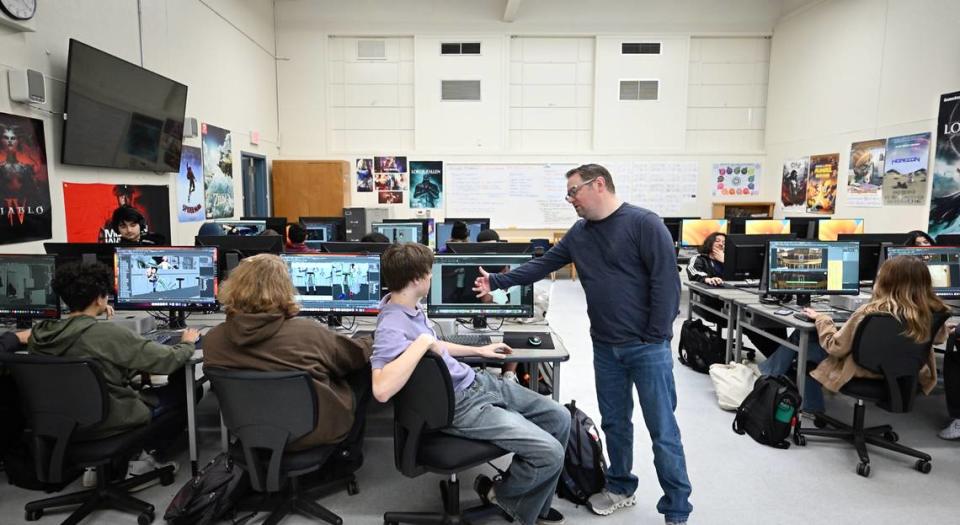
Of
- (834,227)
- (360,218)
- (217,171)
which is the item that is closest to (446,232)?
(360,218)

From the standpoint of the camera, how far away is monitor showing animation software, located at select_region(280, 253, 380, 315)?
3010 millimetres

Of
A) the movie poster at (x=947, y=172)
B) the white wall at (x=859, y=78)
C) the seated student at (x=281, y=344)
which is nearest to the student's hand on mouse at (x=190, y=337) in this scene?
the seated student at (x=281, y=344)

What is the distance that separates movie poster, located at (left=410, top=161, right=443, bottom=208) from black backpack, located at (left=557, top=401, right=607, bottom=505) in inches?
285

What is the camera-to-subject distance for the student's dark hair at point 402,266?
6.45 feet

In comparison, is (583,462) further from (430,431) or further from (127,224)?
(127,224)

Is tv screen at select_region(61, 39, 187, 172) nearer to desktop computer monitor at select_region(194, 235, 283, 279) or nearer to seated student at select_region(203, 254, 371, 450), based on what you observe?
desktop computer monitor at select_region(194, 235, 283, 279)

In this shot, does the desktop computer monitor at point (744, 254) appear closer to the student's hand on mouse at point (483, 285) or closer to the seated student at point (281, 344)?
the student's hand on mouse at point (483, 285)

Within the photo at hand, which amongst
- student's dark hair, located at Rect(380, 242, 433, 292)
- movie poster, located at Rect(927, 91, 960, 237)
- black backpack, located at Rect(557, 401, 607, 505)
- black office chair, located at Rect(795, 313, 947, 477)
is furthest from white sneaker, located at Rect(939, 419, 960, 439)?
movie poster, located at Rect(927, 91, 960, 237)

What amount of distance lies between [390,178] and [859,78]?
7.11 m

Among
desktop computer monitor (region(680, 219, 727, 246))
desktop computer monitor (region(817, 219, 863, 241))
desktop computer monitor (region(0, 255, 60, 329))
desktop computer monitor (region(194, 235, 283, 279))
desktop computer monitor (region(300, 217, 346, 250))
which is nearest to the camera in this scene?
desktop computer monitor (region(0, 255, 60, 329))

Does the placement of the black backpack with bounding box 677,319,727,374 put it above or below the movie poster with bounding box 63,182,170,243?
below

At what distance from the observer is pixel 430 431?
6.57 feet

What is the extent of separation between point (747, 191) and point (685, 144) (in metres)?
1.40

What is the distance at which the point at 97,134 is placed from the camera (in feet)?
15.1
